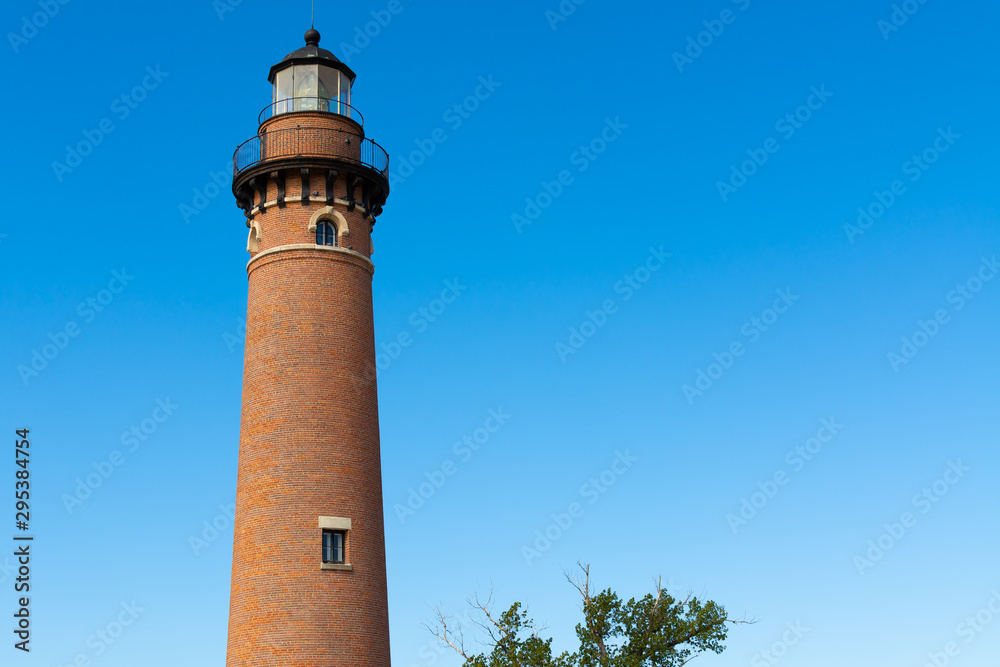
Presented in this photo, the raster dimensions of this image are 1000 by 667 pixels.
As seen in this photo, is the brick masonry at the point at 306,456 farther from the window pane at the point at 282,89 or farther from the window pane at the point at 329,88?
the window pane at the point at 282,89

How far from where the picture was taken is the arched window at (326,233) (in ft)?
125

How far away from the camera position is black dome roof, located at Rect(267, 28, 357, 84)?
39.8 meters

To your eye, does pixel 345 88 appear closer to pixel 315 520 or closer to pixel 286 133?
pixel 286 133

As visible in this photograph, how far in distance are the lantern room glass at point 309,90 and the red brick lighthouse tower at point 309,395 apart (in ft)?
0.15

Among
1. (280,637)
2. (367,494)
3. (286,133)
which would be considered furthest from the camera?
(286,133)

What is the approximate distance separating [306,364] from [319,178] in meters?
6.21

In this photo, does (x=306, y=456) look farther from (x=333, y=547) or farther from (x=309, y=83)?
(x=309, y=83)

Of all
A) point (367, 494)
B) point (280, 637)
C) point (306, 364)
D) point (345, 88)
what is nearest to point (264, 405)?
point (306, 364)

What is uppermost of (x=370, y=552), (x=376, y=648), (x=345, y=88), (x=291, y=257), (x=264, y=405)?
(x=345, y=88)

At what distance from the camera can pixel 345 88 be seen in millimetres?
40562

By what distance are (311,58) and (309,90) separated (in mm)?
1058

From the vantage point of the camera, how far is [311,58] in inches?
1569

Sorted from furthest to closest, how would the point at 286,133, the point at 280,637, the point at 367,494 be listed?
the point at 286,133
the point at 367,494
the point at 280,637

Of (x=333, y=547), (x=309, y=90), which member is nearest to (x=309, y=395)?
(x=333, y=547)
